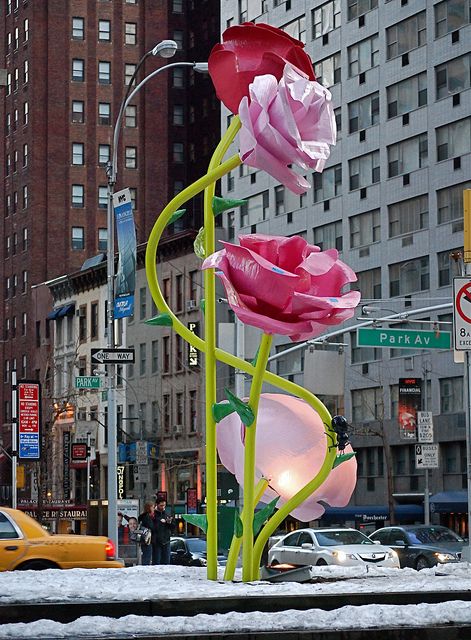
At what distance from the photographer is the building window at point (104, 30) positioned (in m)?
107

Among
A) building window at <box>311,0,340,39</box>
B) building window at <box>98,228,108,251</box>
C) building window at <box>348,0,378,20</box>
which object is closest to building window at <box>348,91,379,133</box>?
building window at <box>348,0,378,20</box>

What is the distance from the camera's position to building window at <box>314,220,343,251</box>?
73250 millimetres

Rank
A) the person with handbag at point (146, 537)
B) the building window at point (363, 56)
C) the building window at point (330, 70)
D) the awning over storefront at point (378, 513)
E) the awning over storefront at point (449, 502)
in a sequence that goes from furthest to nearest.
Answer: the building window at point (330, 70)
the building window at point (363, 56)
the awning over storefront at point (378, 513)
the awning over storefront at point (449, 502)
the person with handbag at point (146, 537)

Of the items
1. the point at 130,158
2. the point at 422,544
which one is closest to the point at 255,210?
the point at 130,158

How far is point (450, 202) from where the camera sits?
212 ft

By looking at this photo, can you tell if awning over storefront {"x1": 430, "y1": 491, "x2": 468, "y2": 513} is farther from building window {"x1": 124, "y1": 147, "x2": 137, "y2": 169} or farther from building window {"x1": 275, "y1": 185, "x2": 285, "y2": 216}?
building window {"x1": 124, "y1": 147, "x2": 137, "y2": 169}

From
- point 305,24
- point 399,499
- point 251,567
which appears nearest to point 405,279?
point 399,499

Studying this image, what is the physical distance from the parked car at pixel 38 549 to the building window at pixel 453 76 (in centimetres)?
4559

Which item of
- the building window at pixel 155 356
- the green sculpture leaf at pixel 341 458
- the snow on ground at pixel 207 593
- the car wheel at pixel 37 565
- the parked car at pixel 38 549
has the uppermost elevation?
the building window at pixel 155 356

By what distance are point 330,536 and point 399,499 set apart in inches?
1355

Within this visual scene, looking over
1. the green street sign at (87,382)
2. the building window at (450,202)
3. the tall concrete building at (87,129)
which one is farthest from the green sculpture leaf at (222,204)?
the tall concrete building at (87,129)

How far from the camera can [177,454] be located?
82.2m

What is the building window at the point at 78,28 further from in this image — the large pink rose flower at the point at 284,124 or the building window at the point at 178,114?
the large pink rose flower at the point at 284,124

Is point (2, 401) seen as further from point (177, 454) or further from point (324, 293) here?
point (324, 293)
